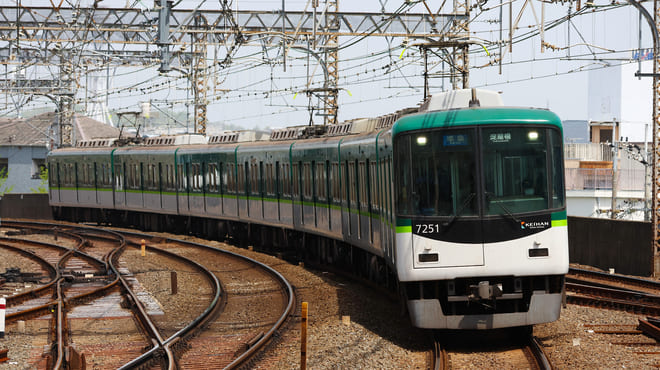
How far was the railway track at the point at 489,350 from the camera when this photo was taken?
10406mm

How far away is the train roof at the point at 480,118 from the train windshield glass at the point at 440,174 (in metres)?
0.10

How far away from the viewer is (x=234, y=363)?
10.5 metres

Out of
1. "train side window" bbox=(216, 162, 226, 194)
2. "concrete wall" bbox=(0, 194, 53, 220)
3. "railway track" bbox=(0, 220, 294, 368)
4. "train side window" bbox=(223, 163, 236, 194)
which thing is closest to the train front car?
"railway track" bbox=(0, 220, 294, 368)

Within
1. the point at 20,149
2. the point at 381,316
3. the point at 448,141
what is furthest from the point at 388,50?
the point at 20,149

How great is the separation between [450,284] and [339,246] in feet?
27.7

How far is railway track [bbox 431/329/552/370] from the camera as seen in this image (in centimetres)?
1041

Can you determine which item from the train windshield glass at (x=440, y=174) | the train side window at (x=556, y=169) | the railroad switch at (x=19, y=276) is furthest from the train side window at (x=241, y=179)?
the train side window at (x=556, y=169)

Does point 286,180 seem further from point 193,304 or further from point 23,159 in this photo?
point 23,159

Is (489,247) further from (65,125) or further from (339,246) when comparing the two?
(65,125)

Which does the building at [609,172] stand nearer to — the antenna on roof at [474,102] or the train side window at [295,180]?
the train side window at [295,180]

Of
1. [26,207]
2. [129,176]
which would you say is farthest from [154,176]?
[26,207]

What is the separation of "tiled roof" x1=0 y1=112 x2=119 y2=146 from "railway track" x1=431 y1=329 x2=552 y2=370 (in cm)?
5746

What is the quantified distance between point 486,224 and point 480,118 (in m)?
1.20

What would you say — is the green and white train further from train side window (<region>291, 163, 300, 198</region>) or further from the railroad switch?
the railroad switch
